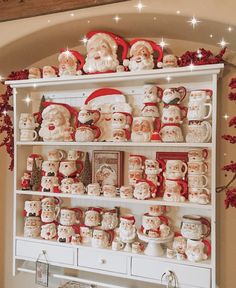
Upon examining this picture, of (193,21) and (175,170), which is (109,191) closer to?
(175,170)

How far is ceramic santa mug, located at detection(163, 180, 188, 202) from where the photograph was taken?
1472 mm

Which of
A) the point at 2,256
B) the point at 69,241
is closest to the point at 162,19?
the point at 69,241

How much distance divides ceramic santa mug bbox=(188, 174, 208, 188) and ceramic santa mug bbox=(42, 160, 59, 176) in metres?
0.69

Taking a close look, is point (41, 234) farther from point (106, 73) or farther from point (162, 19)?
point (162, 19)

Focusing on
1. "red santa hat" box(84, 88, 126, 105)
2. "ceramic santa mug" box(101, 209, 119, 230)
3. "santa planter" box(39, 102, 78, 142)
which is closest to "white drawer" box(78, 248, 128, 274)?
"ceramic santa mug" box(101, 209, 119, 230)

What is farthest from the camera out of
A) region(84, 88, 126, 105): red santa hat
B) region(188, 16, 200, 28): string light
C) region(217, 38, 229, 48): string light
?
region(84, 88, 126, 105): red santa hat

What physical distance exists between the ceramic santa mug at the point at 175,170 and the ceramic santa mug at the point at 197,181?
0.05 metres

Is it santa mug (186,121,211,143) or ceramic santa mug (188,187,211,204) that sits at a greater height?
santa mug (186,121,211,143)

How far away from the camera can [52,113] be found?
1715mm

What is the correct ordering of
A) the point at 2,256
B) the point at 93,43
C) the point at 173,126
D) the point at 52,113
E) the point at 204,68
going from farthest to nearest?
the point at 2,256 → the point at 52,113 → the point at 93,43 → the point at 173,126 → the point at 204,68

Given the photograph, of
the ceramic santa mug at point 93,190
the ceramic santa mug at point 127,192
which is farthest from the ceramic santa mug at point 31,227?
the ceramic santa mug at point 127,192

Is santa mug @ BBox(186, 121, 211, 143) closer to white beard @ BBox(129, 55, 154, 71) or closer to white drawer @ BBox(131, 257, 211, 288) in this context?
white beard @ BBox(129, 55, 154, 71)

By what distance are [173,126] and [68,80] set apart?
0.56m

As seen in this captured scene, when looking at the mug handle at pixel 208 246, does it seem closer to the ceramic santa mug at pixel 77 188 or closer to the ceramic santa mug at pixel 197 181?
the ceramic santa mug at pixel 197 181
